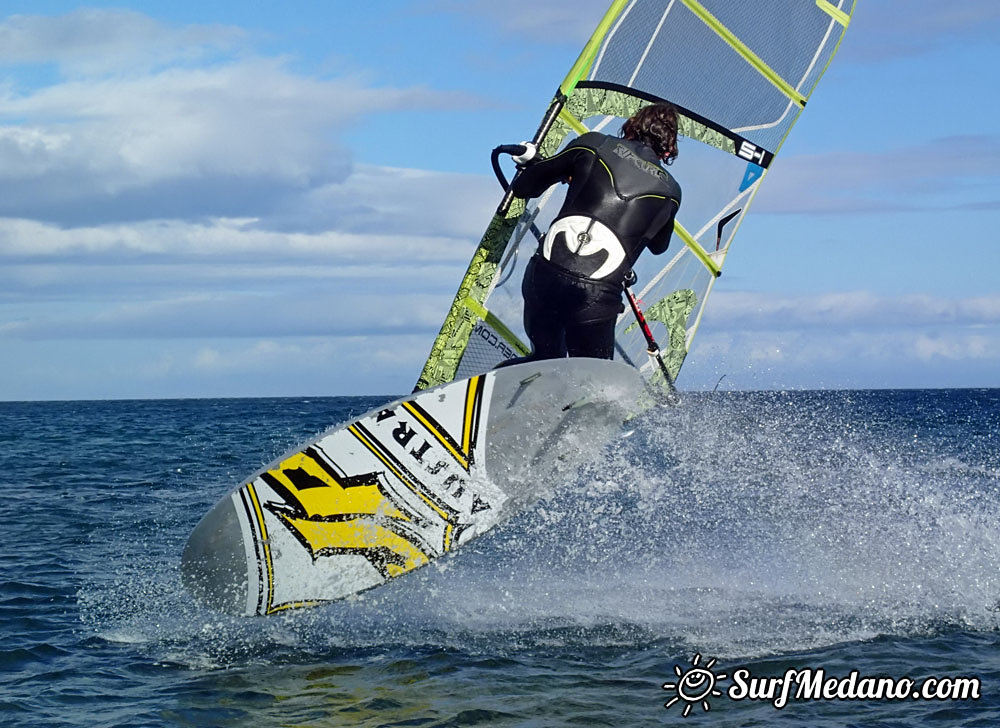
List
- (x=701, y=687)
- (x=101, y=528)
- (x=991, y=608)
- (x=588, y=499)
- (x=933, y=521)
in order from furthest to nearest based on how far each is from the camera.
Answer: (x=588, y=499) → (x=101, y=528) → (x=933, y=521) → (x=991, y=608) → (x=701, y=687)

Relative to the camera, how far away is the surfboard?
18.8ft

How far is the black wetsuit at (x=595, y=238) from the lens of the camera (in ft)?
19.0

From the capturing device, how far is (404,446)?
5.77 metres

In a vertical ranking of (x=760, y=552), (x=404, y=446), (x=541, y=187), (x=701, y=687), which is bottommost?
(x=701, y=687)

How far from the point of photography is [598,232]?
5.79 m

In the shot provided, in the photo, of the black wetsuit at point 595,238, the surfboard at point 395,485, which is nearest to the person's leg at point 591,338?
the black wetsuit at point 595,238

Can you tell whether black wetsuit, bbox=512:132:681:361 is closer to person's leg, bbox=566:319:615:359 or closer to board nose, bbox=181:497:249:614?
person's leg, bbox=566:319:615:359

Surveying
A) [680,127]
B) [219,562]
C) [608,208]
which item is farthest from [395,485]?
[680,127]

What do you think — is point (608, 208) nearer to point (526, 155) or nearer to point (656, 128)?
point (656, 128)

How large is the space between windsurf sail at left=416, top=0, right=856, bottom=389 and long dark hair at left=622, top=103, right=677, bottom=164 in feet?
2.85

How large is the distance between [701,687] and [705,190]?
11.0 feet

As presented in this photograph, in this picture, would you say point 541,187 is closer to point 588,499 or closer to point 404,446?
point 404,446

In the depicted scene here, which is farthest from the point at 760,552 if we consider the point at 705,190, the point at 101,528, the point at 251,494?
the point at 101,528

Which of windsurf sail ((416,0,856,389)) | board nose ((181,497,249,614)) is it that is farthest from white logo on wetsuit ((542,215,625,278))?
board nose ((181,497,249,614))
